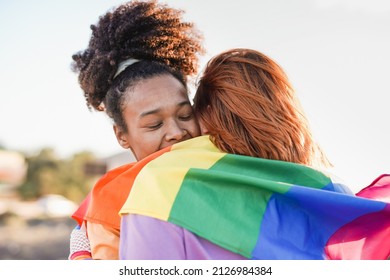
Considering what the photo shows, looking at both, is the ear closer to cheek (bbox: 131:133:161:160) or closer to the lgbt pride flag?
cheek (bbox: 131:133:161:160)

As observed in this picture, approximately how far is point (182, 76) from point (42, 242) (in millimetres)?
17637

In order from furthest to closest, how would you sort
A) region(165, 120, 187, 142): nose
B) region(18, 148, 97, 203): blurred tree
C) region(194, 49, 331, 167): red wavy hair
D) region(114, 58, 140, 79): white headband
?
region(18, 148, 97, 203): blurred tree, region(114, 58, 140, 79): white headband, region(165, 120, 187, 142): nose, region(194, 49, 331, 167): red wavy hair

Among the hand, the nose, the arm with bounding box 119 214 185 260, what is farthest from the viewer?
the nose

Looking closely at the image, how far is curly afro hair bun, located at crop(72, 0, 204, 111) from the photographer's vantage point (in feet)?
8.34

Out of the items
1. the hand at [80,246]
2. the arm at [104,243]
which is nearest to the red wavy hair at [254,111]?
the arm at [104,243]

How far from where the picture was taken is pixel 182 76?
2.54 meters

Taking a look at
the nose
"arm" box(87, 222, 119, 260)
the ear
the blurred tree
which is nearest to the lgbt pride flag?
"arm" box(87, 222, 119, 260)

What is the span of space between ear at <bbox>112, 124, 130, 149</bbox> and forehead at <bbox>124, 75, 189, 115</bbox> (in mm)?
162

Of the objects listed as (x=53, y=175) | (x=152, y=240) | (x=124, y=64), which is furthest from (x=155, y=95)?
(x=53, y=175)

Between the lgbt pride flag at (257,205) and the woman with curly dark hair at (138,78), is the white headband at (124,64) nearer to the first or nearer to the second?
the woman with curly dark hair at (138,78)

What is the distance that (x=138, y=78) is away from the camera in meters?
2.42

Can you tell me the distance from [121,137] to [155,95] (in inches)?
13.0

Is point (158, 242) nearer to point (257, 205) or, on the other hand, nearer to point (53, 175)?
point (257, 205)
